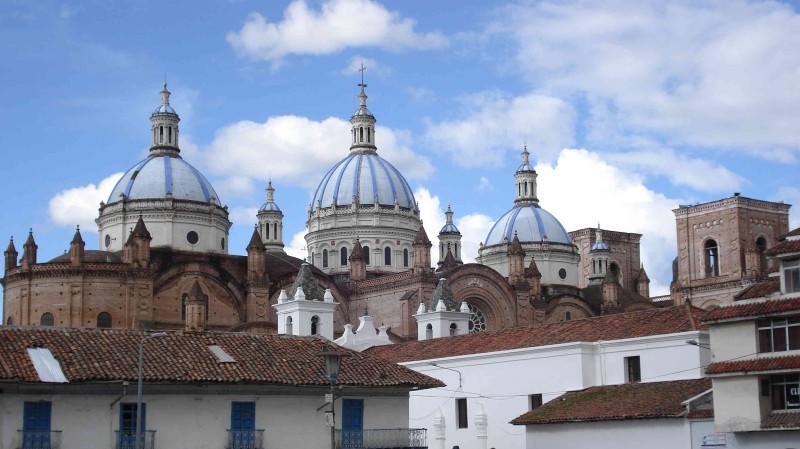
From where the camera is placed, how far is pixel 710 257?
94812mm

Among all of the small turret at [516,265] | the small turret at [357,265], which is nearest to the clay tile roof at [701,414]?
the small turret at [357,265]

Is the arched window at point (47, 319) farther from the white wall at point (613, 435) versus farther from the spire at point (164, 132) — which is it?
the white wall at point (613, 435)

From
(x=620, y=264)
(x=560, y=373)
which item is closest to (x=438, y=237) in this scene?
(x=620, y=264)

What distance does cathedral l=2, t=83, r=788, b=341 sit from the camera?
6956cm

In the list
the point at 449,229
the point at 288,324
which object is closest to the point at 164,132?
the point at 288,324

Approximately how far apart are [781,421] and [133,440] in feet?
55.3

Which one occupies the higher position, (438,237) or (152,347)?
(438,237)

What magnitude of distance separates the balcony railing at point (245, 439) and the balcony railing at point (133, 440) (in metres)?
2.06

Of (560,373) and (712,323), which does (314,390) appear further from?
(560,373)

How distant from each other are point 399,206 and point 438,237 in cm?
1212

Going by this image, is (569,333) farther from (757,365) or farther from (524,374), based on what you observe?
(757,365)

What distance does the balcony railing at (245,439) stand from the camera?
34.8 metres

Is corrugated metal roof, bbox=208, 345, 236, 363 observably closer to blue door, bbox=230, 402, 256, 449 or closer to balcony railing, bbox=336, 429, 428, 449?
blue door, bbox=230, 402, 256, 449

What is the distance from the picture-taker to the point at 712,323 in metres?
35.8
